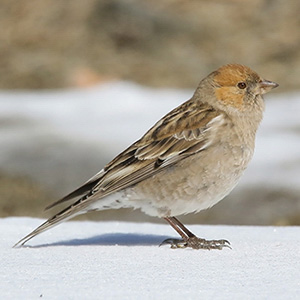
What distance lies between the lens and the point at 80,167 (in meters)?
9.72

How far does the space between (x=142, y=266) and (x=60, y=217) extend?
833 mm

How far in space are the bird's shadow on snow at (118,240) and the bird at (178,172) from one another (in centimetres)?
18

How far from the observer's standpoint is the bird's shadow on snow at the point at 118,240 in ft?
16.5

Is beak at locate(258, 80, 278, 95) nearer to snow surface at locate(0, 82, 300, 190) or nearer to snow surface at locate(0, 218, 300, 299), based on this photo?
snow surface at locate(0, 218, 300, 299)

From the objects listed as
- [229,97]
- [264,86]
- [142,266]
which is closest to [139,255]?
[142,266]

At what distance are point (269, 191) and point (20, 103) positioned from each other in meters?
5.90

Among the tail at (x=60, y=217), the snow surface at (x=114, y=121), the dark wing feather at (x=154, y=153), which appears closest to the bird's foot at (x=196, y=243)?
the dark wing feather at (x=154, y=153)

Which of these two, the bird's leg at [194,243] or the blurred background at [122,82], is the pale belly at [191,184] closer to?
the bird's leg at [194,243]

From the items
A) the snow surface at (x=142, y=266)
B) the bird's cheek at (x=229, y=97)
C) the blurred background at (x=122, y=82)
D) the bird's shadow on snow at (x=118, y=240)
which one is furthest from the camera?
the blurred background at (x=122, y=82)

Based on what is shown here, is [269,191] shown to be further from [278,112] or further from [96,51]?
[96,51]

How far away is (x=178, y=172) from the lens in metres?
Result: 4.96

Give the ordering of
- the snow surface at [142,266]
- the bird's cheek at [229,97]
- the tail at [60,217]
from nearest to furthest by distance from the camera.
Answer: the snow surface at [142,266], the tail at [60,217], the bird's cheek at [229,97]

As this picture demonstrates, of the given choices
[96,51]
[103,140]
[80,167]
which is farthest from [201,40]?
[80,167]

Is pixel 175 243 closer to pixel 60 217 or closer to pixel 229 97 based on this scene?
pixel 60 217
